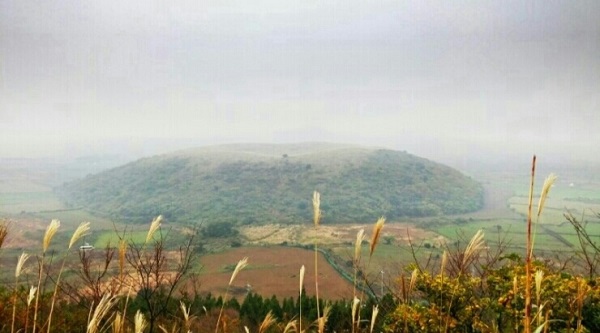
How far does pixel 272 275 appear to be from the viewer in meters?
53.7

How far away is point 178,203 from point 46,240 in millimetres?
125502

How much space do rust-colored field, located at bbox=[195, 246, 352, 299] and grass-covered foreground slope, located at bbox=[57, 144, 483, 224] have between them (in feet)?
123

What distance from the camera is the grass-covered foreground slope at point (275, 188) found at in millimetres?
115625

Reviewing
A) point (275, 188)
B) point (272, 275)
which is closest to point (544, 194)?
point (272, 275)

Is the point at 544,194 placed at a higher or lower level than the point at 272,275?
higher

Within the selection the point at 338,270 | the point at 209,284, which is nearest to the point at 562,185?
the point at 338,270

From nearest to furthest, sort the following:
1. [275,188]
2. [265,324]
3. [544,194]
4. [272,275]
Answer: [544,194] → [265,324] → [272,275] → [275,188]

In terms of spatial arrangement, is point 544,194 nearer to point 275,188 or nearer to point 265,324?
point 265,324

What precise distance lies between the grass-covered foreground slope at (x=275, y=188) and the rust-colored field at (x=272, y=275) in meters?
37.5

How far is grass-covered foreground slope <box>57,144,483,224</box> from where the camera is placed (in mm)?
115625

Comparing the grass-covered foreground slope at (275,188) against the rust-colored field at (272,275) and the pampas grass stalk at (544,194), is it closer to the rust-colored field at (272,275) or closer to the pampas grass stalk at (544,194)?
the rust-colored field at (272,275)

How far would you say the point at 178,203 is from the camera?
404ft

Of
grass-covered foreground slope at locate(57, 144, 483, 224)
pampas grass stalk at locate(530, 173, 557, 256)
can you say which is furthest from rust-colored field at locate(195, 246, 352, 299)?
grass-covered foreground slope at locate(57, 144, 483, 224)

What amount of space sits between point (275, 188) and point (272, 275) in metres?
82.6
